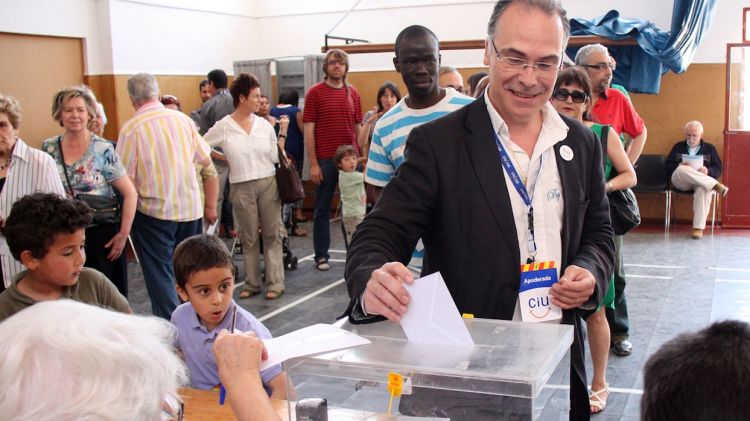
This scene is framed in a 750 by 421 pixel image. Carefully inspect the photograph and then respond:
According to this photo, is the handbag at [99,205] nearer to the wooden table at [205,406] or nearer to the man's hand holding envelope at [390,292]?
the wooden table at [205,406]

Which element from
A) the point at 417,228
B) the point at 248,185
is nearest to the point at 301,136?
the point at 248,185

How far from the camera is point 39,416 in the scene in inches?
42.8

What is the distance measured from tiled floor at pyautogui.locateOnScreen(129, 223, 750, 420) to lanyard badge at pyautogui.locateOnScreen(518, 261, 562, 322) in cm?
231

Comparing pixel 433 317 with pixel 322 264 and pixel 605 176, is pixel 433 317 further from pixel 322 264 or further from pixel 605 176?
pixel 322 264

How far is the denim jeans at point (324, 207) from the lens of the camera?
764 centimetres

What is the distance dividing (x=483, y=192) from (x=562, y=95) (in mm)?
2277

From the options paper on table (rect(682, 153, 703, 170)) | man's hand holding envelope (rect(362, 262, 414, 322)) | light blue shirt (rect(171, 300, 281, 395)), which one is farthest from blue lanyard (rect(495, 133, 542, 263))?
paper on table (rect(682, 153, 703, 170))

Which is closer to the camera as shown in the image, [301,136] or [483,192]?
[483,192]

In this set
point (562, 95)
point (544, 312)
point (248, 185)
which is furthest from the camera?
point (248, 185)

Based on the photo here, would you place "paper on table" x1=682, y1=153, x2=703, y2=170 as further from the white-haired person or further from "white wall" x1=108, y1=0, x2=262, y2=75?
the white-haired person

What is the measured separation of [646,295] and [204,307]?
4439mm

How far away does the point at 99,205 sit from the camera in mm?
4551

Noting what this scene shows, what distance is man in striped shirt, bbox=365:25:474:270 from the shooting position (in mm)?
3555

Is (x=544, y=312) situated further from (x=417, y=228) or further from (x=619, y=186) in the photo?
(x=619, y=186)
